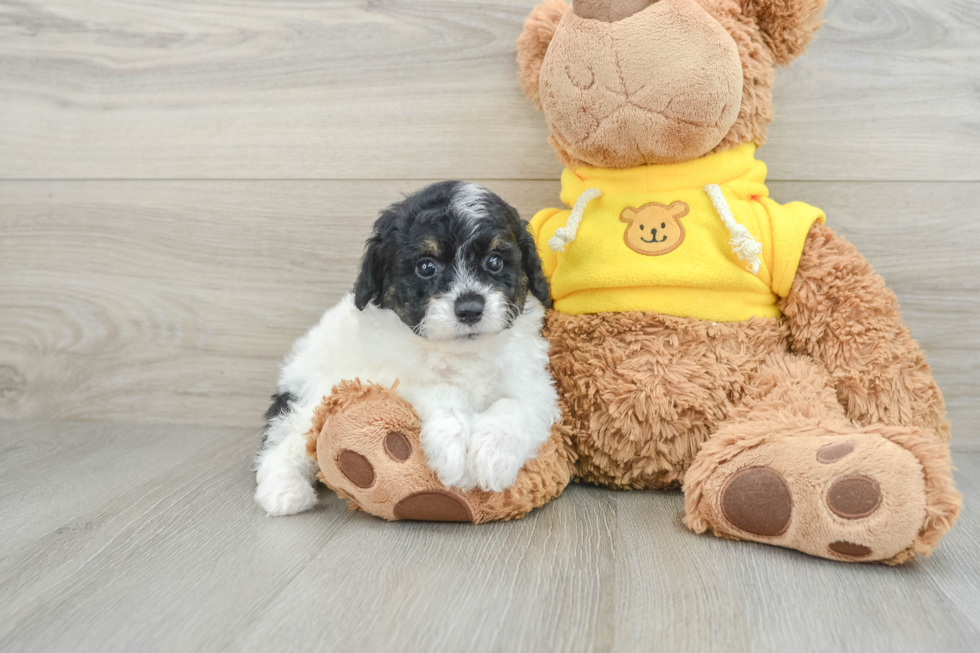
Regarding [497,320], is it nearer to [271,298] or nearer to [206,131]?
[271,298]

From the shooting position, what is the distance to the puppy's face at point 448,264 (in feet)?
4.14

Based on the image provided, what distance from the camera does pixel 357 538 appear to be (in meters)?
1.29

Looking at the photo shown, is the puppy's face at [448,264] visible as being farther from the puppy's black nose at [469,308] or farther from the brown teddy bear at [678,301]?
the brown teddy bear at [678,301]

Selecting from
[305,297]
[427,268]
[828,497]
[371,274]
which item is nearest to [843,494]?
[828,497]

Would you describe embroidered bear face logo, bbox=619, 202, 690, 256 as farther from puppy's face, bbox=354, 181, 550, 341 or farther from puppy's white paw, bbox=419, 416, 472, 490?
puppy's white paw, bbox=419, 416, 472, 490

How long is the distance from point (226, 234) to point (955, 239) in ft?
6.29

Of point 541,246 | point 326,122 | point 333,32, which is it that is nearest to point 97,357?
point 326,122

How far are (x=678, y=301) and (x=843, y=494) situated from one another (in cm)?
50

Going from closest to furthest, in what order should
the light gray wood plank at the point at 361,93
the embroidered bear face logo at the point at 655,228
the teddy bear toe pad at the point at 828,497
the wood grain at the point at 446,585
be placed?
1. the wood grain at the point at 446,585
2. the teddy bear toe pad at the point at 828,497
3. the embroidered bear face logo at the point at 655,228
4. the light gray wood plank at the point at 361,93

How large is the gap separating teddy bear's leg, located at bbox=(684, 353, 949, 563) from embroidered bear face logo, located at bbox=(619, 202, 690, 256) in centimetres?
38

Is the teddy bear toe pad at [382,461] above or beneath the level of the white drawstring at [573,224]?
beneath

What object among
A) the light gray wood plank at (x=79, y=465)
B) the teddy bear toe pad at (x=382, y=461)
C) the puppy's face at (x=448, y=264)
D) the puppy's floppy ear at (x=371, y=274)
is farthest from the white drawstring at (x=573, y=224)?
the light gray wood plank at (x=79, y=465)

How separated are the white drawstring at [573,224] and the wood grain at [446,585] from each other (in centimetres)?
Answer: 53

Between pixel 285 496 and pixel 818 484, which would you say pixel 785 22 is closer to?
pixel 818 484
